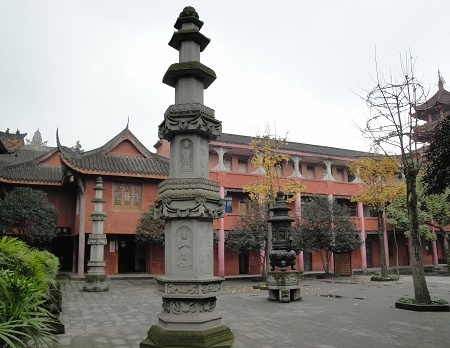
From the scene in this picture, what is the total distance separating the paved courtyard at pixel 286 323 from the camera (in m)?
6.63

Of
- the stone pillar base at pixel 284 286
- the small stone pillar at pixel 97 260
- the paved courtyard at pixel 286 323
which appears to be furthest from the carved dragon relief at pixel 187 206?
the small stone pillar at pixel 97 260

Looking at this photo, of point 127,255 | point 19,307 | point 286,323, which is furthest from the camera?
point 127,255

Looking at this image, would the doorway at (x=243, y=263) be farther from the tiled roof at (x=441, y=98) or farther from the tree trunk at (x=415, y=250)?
the tiled roof at (x=441, y=98)

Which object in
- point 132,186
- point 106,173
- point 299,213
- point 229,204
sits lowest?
point 299,213

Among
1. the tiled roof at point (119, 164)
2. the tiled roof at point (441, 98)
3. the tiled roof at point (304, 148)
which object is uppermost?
the tiled roof at point (441, 98)

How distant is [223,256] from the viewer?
24.7 meters

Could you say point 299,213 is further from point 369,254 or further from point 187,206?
point 187,206

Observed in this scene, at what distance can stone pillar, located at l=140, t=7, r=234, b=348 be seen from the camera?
487cm

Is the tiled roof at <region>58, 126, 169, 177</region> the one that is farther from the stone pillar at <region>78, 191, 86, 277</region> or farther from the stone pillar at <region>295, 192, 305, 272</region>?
the stone pillar at <region>295, 192, 305, 272</region>

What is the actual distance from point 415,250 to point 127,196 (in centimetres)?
1639

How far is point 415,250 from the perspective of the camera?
1055 cm

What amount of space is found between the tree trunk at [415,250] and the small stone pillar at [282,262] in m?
3.57

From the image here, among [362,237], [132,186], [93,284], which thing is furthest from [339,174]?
[93,284]

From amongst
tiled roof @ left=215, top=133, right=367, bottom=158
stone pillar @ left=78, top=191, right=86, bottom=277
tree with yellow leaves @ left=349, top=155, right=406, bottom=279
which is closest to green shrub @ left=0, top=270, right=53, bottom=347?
stone pillar @ left=78, top=191, right=86, bottom=277
